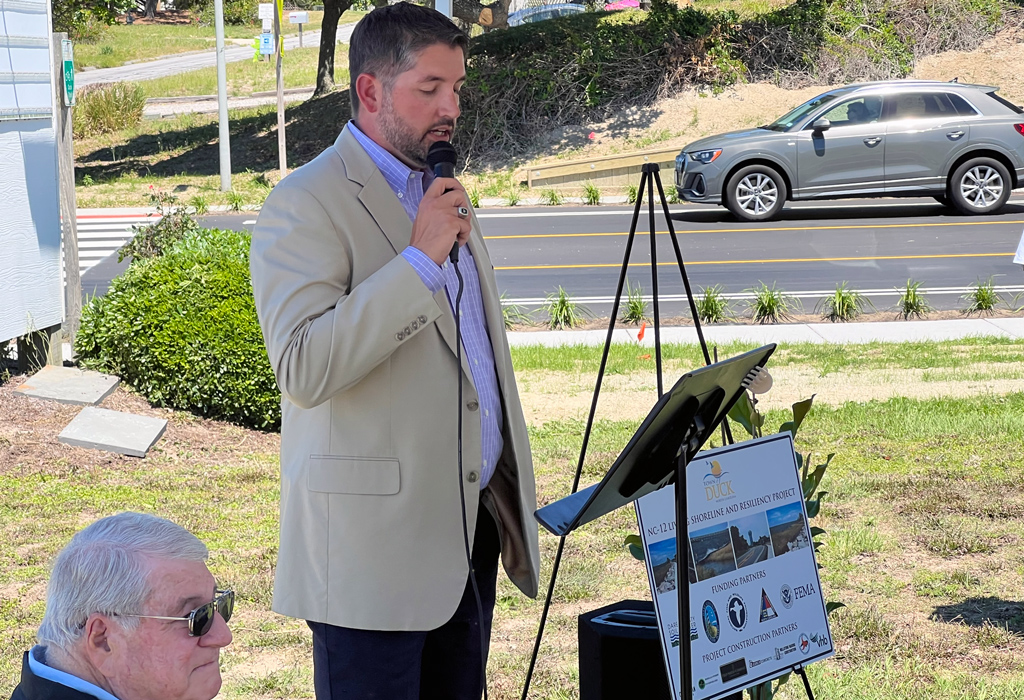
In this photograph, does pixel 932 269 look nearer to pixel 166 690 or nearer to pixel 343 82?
pixel 166 690

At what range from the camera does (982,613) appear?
4.57 metres

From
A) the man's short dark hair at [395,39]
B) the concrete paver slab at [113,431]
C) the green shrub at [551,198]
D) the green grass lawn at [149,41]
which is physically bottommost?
the concrete paver slab at [113,431]

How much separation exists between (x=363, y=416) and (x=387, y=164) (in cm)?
58

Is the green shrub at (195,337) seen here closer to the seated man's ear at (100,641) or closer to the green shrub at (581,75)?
the seated man's ear at (100,641)

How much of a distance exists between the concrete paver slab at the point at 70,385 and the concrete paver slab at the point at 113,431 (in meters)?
0.23

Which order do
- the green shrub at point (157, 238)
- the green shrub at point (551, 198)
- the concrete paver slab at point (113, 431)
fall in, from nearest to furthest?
the concrete paver slab at point (113, 431) → the green shrub at point (157, 238) → the green shrub at point (551, 198)

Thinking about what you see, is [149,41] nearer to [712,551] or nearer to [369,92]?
[369,92]

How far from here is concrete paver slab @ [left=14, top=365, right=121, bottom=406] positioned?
711 centimetres

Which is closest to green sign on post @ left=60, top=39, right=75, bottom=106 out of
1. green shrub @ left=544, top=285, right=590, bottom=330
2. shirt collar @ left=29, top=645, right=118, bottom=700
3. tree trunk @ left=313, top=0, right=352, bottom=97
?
green shrub @ left=544, top=285, right=590, bottom=330

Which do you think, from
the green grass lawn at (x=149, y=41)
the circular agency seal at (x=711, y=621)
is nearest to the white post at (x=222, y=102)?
the circular agency seal at (x=711, y=621)

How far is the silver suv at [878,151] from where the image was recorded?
16656 mm

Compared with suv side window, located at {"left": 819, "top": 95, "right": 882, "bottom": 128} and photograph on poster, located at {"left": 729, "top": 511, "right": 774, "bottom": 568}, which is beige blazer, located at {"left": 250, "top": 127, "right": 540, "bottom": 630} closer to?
photograph on poster, located at {"left": 729, "top": 511, "right": 774, "bottom": 568}

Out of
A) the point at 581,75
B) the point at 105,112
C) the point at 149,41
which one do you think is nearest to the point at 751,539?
the point at 581,75

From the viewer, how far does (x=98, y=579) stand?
6.31 ft
